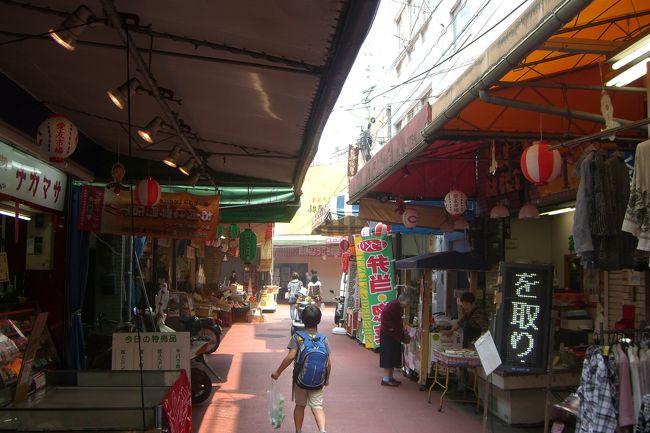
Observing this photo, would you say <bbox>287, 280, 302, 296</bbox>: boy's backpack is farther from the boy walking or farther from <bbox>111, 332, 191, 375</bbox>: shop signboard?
the boy walking

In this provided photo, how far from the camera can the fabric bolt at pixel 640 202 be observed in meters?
4.00

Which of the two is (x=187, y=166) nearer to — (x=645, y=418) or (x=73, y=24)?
(x=73, y=24)

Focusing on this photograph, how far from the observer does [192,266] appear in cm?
2102

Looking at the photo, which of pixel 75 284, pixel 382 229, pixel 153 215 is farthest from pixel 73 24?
pixel 382 229

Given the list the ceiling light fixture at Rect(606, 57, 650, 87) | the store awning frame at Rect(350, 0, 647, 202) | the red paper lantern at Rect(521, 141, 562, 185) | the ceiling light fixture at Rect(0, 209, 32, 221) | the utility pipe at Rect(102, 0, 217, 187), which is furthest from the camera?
the ceiling light fixture at Rect(0, 209, 32, 221)

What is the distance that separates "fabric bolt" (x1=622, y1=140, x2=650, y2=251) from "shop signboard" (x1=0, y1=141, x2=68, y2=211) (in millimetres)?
5875

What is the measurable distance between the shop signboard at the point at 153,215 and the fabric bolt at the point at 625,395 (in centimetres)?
573

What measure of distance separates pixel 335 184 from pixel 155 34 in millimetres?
31669

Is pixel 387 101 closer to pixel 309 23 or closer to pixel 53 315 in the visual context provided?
pixel 53 315

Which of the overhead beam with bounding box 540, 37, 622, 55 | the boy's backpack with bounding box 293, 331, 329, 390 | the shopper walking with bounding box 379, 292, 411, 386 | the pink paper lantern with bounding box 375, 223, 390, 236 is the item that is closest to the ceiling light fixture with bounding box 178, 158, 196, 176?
the boy's backpack with bounding box 293, 331, 329, 390

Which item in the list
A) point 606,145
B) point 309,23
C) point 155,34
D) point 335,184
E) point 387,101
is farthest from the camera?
point 335,184

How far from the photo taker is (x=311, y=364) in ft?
21.2

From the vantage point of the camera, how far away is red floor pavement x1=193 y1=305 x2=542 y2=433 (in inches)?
312

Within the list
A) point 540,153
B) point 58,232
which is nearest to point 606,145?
point 540,153
